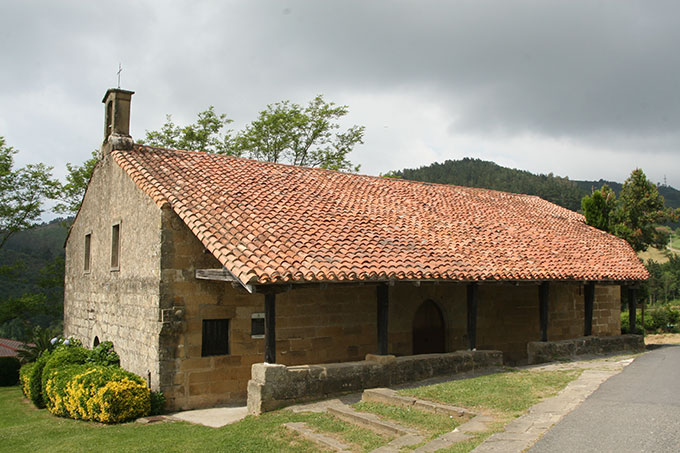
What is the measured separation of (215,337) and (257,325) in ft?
2.96

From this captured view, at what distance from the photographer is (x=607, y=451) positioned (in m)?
5.32

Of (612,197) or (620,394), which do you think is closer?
(620,394)

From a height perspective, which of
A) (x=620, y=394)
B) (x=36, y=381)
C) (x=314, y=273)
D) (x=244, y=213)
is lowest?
(x=36, y=381)

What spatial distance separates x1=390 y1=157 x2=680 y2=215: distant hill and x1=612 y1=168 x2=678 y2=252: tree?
38.3 meters

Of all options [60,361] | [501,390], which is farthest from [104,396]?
[501,390]

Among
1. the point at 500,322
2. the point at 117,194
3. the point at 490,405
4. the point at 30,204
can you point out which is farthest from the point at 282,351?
the point at 30,204

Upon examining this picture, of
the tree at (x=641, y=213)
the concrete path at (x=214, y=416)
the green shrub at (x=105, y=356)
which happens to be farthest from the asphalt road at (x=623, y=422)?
the tree at (x=641, y=213)

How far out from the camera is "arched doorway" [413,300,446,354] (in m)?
13.7

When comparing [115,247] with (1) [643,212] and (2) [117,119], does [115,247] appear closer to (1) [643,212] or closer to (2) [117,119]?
(2) [117,119]

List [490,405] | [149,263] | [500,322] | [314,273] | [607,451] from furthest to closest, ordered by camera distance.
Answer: [500,322]
[149,263]
[314,273]
[490,405]
[607,451]

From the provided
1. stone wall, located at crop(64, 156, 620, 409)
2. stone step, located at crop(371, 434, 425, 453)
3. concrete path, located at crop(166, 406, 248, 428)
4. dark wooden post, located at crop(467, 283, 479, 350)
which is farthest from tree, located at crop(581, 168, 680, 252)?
stone step, located at crop(371, 434, 425, 453)

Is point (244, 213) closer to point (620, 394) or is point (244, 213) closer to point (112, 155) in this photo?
point (112, 155)

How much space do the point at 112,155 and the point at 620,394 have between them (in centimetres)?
1175

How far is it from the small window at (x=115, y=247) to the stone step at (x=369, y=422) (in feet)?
24.4
